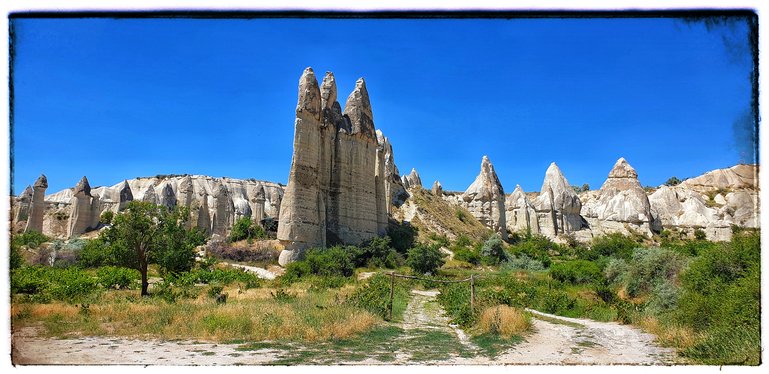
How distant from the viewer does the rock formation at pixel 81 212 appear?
4694 cm

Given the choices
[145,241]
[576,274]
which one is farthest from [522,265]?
[145,241]

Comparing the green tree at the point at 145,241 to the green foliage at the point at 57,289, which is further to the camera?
the green tree at the point at 145,241

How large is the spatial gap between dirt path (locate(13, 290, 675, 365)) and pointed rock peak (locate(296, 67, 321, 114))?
22180 mm

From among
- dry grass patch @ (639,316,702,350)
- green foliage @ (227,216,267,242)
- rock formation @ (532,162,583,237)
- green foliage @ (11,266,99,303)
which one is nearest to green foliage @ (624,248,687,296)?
dry grass patch @ (639,316,702,350)

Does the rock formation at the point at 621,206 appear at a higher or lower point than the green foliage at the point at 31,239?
higher

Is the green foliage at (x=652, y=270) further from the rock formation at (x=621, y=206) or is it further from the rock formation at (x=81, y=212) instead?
the rock formation at (x=81, y=212)

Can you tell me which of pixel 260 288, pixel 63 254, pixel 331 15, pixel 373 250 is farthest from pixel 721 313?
pixel 63 254

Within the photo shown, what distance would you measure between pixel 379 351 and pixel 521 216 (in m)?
53.9

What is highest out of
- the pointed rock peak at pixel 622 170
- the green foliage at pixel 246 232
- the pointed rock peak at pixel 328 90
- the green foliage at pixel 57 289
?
the pointed rock peak at pixel 328 90

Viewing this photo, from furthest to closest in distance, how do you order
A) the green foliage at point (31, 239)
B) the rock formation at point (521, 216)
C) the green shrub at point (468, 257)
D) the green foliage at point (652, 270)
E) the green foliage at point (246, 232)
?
the rock formation at point (521, 216)
the green shrub at point (468, 257)
the green foliage at point (246, 232)
the green foliage at point (31, 239)
the green foliage at point (652, 270)

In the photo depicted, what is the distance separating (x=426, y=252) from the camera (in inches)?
1214

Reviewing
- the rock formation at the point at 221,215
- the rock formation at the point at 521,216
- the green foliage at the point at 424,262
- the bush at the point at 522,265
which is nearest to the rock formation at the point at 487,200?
the rock formation at the point at 521,216

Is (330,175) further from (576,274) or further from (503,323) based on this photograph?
(503,323)

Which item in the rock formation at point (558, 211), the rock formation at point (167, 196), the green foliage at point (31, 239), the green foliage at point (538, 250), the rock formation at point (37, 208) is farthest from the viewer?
the rock formation at point (167, 196)
